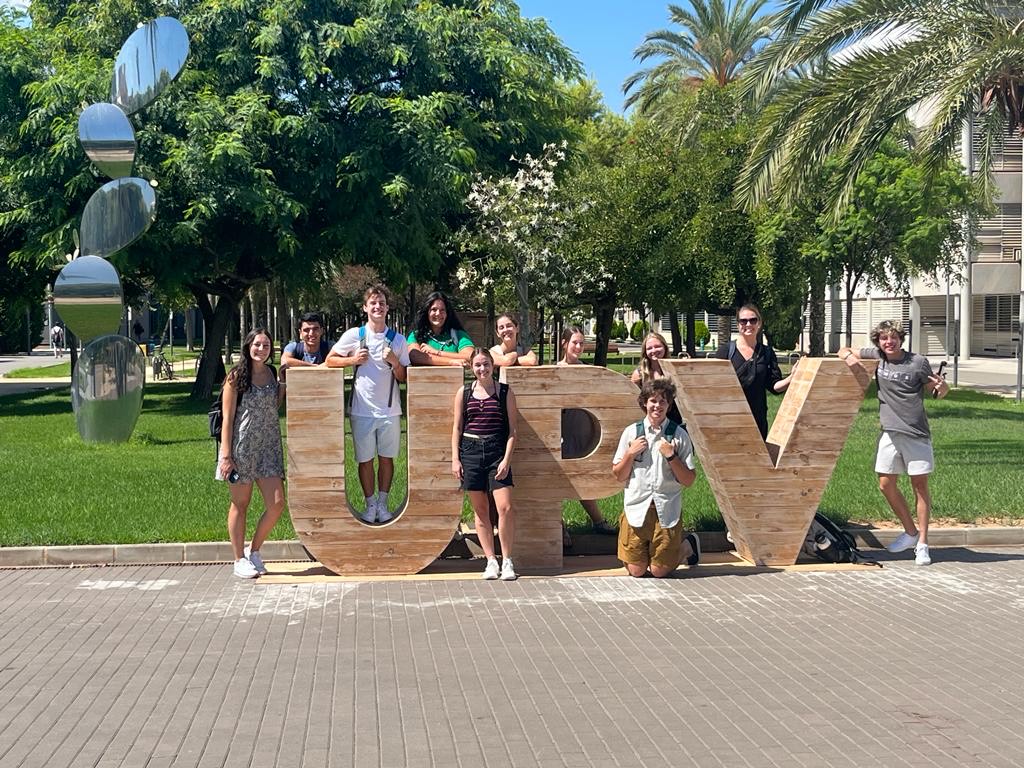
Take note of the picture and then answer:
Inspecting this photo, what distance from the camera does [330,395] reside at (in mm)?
8922

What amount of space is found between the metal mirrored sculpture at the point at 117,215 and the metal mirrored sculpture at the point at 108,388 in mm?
1156

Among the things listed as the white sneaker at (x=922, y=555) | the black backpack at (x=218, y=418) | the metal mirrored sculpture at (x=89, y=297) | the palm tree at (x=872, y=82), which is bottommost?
the white sneaker at (x=922, y=555)

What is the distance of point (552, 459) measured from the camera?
9273 mm

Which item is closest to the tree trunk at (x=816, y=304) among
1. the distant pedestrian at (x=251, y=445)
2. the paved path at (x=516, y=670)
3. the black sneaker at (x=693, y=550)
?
the black sneaker at (x=693, y=550)

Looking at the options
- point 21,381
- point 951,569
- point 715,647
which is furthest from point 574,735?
point 21,381

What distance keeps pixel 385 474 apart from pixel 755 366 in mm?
3044

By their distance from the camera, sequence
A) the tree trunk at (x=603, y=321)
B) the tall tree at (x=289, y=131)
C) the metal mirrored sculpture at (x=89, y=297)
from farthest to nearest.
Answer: the tree trunk at (x=603, y=321) → the tall tree at (x=289, y=131) → the metal mirrored sculpture at (x=89, y=297)

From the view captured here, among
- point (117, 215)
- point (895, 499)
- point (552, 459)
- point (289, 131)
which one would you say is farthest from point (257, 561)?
point (289, 131)

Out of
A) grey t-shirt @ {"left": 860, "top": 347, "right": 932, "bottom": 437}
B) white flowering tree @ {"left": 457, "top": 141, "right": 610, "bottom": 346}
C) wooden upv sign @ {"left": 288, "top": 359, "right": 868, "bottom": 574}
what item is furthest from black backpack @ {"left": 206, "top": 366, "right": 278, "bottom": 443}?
white flowering tree @ {"left": 457, "top": 141, "right": 610, "bottom": 346}

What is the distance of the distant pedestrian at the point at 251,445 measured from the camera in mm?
8750

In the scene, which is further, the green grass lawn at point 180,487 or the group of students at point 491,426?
the green grass lawn at point 180,487

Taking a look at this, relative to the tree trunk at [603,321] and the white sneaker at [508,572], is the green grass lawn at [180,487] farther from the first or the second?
the tree trunk at [603,321]

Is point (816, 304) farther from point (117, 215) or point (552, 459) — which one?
point (552, 459)

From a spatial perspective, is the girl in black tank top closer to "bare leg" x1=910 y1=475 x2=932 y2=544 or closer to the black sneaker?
the black sneaker
